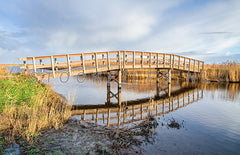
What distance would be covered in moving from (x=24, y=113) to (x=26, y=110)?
0.14m

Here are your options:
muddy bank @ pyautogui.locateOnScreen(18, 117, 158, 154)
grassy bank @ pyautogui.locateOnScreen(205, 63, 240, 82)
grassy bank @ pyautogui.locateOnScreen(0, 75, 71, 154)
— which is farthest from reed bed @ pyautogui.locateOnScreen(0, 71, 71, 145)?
grassy bank @ pyautogui.locateOnScreen(205, 63, 240, 82)

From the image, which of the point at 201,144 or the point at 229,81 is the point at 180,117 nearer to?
the point at 201,144

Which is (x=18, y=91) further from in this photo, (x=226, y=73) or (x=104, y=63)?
(x=226, y=73)

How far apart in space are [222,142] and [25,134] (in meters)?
6.28

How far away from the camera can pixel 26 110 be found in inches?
241

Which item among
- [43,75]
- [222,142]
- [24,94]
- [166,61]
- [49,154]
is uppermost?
[166,61]

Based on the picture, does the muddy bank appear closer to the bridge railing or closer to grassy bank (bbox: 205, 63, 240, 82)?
the bridge railing

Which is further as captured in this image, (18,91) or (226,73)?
(226,73)

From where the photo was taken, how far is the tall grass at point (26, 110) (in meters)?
4.74

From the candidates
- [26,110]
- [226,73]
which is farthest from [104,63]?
[226,73]

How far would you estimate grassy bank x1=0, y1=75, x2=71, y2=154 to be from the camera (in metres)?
4.54

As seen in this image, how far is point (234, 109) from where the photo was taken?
928cm

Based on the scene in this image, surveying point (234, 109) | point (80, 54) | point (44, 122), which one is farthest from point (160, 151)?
point (80, 54)

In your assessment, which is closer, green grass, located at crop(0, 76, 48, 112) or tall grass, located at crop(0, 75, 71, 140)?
tall grass, located at crop(0, 75, 71, 140)
